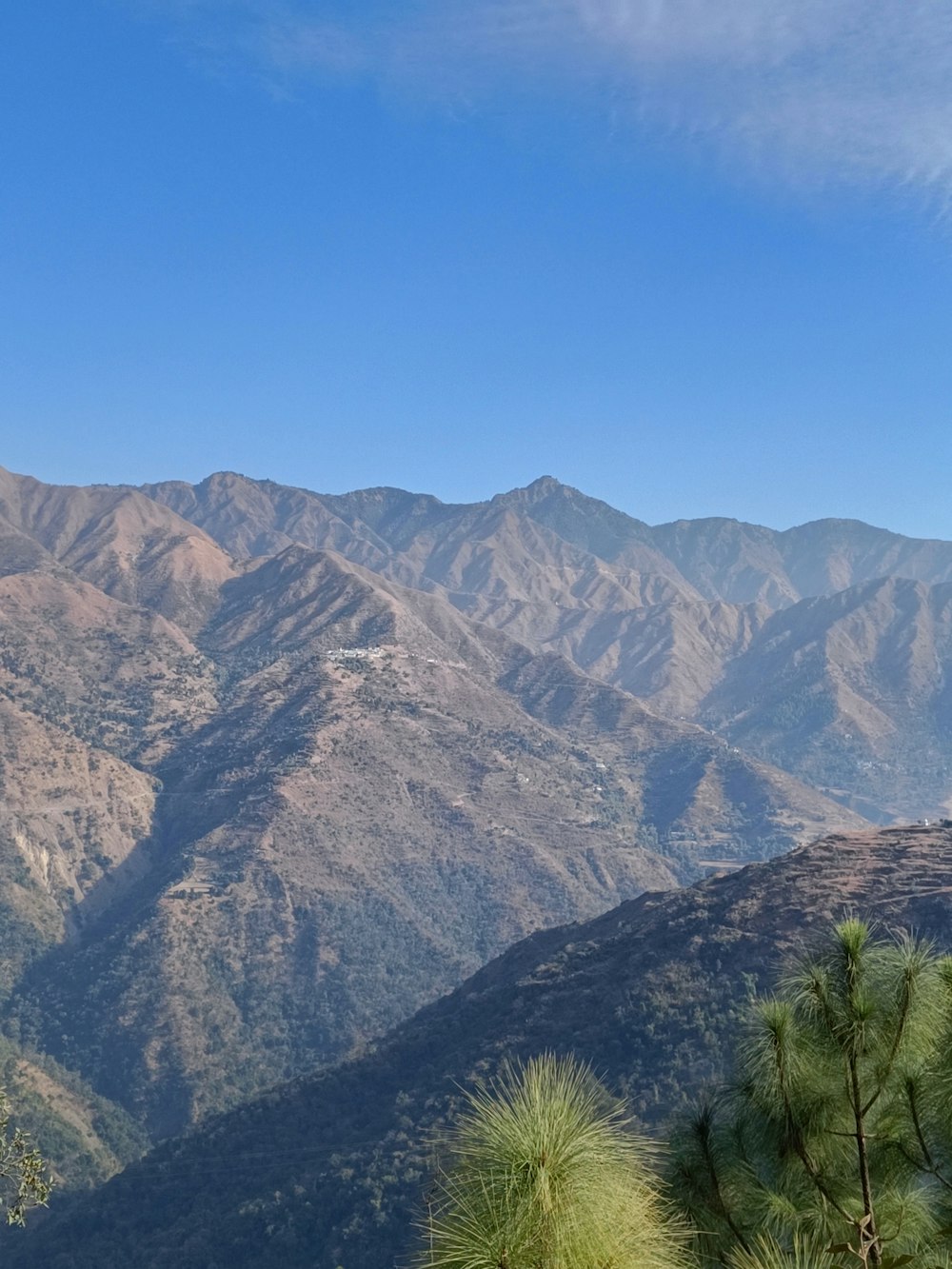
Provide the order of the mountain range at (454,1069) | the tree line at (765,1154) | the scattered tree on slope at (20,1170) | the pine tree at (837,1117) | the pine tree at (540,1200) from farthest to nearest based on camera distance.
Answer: the mountain range at (454,1069) → the scattered tree on slope at (20,1170) → the pine tree at (837,1117) → the tree line at (765,1154) → the pine tree at (540,1200)

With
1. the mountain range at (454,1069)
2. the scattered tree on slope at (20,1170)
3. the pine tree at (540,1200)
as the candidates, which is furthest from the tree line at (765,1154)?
the mountain range at (454,1069)

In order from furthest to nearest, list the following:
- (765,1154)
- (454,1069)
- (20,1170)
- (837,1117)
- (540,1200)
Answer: (454,1069), (20,1170), (765,1154), (837,1117), (540,1200)

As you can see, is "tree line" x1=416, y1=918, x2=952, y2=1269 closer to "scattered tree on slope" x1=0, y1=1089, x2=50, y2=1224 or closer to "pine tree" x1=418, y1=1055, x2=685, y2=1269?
"pine tree" x1=418, y1=1055, x2=685, y2=1269

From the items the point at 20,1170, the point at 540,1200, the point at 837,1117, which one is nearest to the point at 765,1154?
the point at 837,1117

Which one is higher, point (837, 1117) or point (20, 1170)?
point (837, 1117)

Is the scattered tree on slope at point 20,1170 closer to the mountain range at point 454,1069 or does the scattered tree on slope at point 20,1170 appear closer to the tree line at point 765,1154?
the tree line at point 765,1154

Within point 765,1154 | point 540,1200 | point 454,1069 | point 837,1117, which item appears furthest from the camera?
point 454,1069

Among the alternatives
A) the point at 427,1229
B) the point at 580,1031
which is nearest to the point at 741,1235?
the point at 427,1229

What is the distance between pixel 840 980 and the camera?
10.1 m

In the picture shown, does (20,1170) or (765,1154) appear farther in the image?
(20,1170)

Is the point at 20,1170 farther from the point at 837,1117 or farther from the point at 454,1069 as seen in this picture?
the point at 454,1069

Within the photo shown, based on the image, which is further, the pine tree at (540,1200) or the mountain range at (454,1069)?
the mountain range at (454,1069)

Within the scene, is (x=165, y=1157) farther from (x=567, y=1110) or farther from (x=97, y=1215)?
(x=567, y=1110)

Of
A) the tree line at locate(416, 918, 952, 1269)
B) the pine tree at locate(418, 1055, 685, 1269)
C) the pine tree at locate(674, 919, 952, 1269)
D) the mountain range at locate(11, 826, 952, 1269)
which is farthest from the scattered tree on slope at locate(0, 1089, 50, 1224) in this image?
the mountain range at locate(11, 826, 952, 1269)
